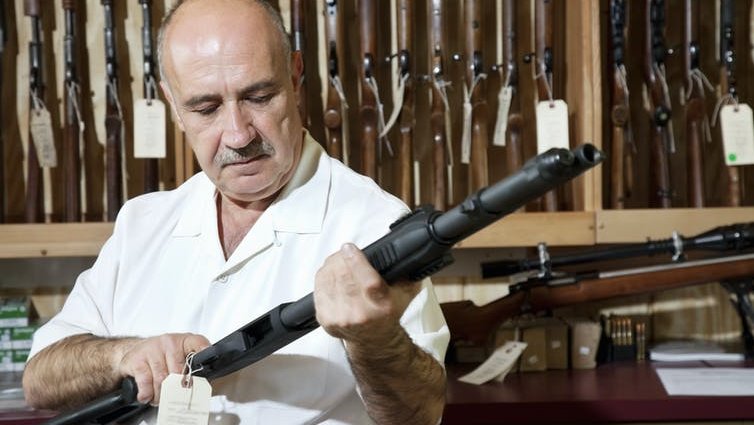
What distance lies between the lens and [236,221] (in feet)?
4.76

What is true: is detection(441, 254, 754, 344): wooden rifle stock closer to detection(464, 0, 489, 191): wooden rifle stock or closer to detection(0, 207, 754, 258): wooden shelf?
detection(0, 207, 754, 258): wooden shelf

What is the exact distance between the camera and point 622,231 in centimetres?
215

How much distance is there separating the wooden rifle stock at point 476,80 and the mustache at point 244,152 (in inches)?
41.8

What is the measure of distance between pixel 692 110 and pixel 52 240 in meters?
1.69

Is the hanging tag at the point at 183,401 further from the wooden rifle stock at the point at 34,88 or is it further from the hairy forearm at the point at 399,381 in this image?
the wooden rifle stock at the point at 34,88

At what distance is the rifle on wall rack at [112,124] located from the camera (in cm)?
228

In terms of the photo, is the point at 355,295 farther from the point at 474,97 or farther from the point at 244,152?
the point at 474,97

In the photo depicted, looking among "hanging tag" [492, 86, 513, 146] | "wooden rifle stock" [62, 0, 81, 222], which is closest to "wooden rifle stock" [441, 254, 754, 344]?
"hanging tag" [492, 86, 513, 146]

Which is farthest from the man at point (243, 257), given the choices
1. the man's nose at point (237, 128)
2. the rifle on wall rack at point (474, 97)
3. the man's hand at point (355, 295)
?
the rifle on wall rack at point (474, 97)

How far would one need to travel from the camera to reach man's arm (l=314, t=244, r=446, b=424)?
914 millimetres

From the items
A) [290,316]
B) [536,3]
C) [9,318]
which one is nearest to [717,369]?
[536,3]

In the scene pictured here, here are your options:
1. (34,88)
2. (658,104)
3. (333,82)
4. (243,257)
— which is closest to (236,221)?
(243,257)

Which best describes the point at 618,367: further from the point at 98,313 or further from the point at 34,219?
the point at 34,219

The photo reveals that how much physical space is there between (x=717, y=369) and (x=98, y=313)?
1.50 meters
